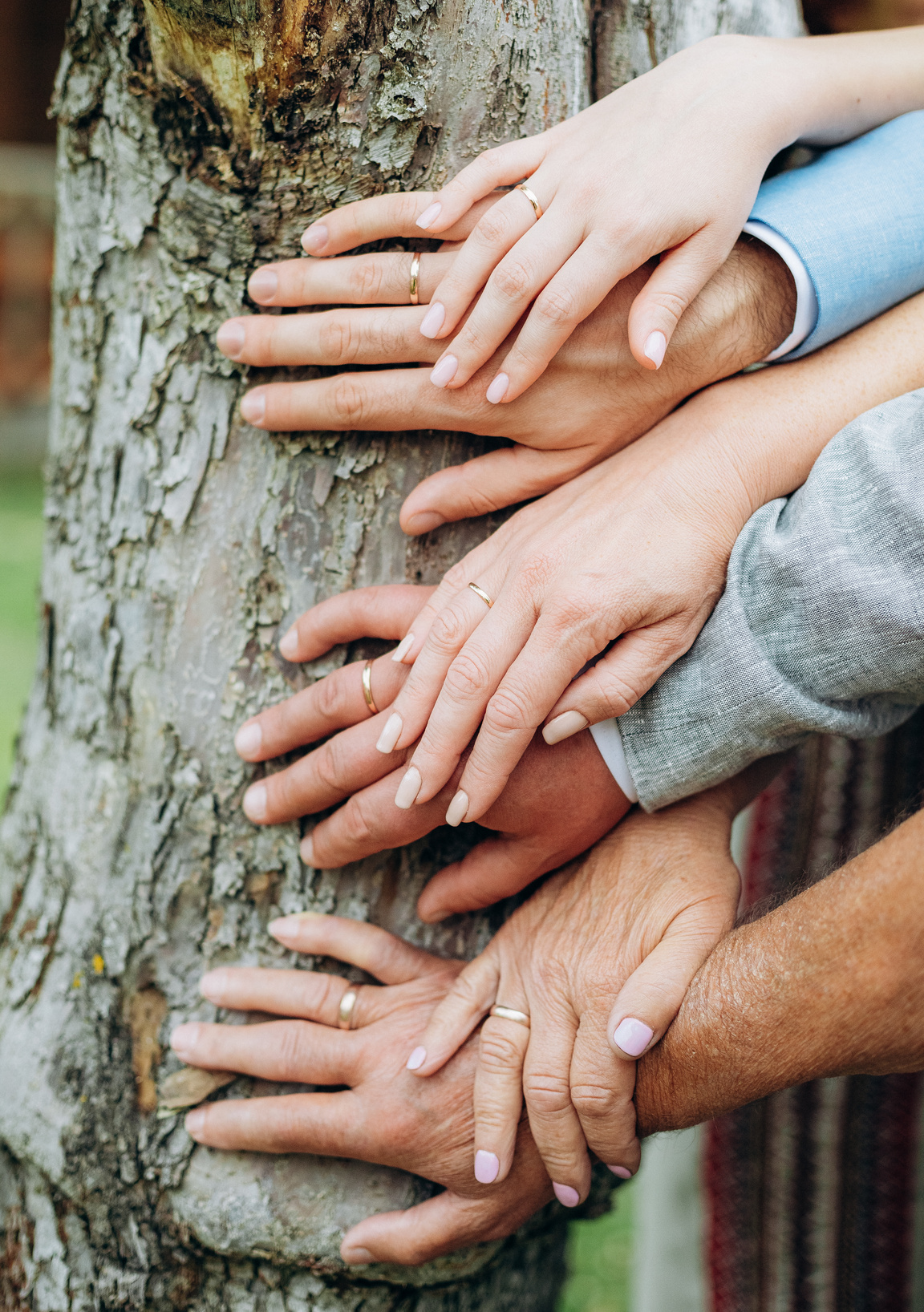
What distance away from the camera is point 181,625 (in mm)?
1316

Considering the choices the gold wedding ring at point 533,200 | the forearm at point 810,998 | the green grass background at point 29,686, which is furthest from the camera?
the green grass background at point 29,686

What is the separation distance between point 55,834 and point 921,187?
57.3 inches

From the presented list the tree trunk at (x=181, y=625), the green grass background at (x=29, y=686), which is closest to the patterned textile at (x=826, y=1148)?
the green grass background at (x=29, y=686)

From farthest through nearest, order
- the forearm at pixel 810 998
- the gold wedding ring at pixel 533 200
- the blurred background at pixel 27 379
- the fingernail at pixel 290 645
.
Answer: the blurred background at pixel 27 379 → the fingernail at pixel 290 645 → the gold wedding ring at pixel 533 200 → the forearm at pixel 810 998

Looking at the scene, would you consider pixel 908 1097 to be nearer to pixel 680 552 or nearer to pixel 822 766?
pixel 822 766

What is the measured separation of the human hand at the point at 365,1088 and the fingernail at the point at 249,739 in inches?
9.8

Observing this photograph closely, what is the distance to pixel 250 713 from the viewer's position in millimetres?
1312

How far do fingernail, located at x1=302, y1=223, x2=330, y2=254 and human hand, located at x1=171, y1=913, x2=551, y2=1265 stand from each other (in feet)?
2.88

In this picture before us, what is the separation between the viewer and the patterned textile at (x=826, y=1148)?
6.03ft

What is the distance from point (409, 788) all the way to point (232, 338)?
605 millimetres

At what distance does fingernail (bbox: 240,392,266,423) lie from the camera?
1.21 m

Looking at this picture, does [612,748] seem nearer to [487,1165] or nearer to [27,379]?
[487,1165]

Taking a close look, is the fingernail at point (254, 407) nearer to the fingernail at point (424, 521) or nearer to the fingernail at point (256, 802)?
the fingernail at point (424, 521)

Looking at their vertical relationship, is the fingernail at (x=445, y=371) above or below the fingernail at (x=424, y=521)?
above
